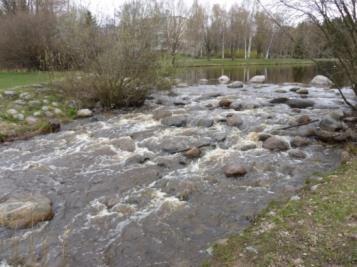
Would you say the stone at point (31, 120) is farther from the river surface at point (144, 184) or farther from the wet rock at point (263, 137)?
the wet rock at point (263, 137)

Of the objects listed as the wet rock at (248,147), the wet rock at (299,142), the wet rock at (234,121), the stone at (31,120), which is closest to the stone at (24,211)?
the wet rock at (248,147)

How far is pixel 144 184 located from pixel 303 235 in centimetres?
353

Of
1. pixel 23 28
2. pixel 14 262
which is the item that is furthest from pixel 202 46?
pixel 14 262

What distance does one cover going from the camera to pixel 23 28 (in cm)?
1786

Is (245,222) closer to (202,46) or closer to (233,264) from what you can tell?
(233,264)

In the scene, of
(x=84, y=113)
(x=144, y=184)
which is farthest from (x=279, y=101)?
(x=144, y=184)

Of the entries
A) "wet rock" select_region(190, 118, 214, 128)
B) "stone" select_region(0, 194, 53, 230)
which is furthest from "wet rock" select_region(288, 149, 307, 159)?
"stone" select_region(0, 194, 53, 230)

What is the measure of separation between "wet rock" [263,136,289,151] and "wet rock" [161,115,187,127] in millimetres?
3278

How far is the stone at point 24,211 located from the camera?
522 cm

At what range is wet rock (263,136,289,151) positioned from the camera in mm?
8500

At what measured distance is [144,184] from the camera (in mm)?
6699

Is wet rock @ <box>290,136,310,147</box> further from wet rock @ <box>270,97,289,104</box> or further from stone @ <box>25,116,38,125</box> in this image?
stone @ <box>25,116,38,125</box>

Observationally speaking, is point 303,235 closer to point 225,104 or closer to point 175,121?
point 175,121

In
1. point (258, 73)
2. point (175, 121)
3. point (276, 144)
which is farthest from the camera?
point (258, 73)
